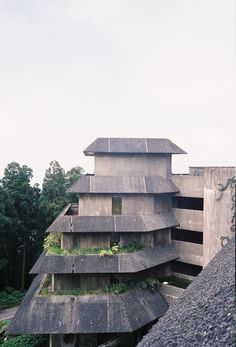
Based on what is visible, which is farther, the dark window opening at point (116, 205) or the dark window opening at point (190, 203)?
the dark window opening at point (190, 203)

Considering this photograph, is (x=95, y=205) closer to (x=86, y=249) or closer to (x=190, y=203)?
(x=86, y=249)

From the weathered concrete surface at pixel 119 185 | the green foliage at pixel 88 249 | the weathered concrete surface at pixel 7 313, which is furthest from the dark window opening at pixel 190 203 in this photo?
the weathered concrete surface at pixel 7 313

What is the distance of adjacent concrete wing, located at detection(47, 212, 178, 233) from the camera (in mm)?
20359

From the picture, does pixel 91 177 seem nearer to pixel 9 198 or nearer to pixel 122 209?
pixel 122 209

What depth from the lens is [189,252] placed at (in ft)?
77.0

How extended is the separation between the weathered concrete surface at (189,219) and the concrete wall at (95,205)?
5.27m

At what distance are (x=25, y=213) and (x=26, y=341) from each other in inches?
567

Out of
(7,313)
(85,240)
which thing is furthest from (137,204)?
(7,313)

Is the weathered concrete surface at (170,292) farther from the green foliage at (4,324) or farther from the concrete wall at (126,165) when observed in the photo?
the green foliage at (4,324)

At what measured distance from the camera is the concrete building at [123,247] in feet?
58.9

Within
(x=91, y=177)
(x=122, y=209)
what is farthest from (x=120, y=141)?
(x=122, y=209)

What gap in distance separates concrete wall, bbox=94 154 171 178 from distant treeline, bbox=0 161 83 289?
425 inches

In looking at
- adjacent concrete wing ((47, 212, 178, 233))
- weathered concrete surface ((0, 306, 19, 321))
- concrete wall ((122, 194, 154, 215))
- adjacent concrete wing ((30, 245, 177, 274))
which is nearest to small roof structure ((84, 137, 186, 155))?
concrete wall ((122, 194, 154, 215))

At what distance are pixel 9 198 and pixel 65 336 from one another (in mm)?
14967
